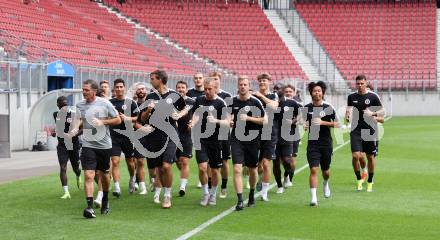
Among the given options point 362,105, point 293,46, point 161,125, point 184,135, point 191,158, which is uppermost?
point 293,46

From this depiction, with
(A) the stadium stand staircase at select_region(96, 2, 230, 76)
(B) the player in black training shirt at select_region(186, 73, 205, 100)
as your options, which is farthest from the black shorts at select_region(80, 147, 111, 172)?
(A) the stadium stand staircase at select_region(96, 2, 230, 76)

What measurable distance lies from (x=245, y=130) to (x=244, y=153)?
1.23ft

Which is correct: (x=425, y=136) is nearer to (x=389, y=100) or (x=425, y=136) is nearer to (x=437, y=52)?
(x=389, y=100)

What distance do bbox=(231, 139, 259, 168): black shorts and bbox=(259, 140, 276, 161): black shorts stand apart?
85 centimetres

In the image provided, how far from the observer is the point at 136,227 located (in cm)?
983

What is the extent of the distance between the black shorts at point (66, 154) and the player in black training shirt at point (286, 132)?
3.58m

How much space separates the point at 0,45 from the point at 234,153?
1447 centimetres

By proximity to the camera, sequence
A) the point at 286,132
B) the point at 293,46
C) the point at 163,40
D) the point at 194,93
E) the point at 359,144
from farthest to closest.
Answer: the point at 293,46 < the point at 163,40 < the point at 359,144 < the point at 286,132 < the point at 194,93

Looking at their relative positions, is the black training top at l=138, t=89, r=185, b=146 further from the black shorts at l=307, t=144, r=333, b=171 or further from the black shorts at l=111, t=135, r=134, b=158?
the black shorts at l=307, t=144, r=333, b=171

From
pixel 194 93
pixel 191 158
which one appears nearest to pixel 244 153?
pixel 194 93

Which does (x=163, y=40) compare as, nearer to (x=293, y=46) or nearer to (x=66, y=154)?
(x=293, y=46)

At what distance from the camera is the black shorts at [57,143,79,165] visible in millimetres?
12977

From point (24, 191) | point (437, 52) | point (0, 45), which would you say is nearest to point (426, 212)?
point (24, 191)

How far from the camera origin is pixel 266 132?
506 inches
